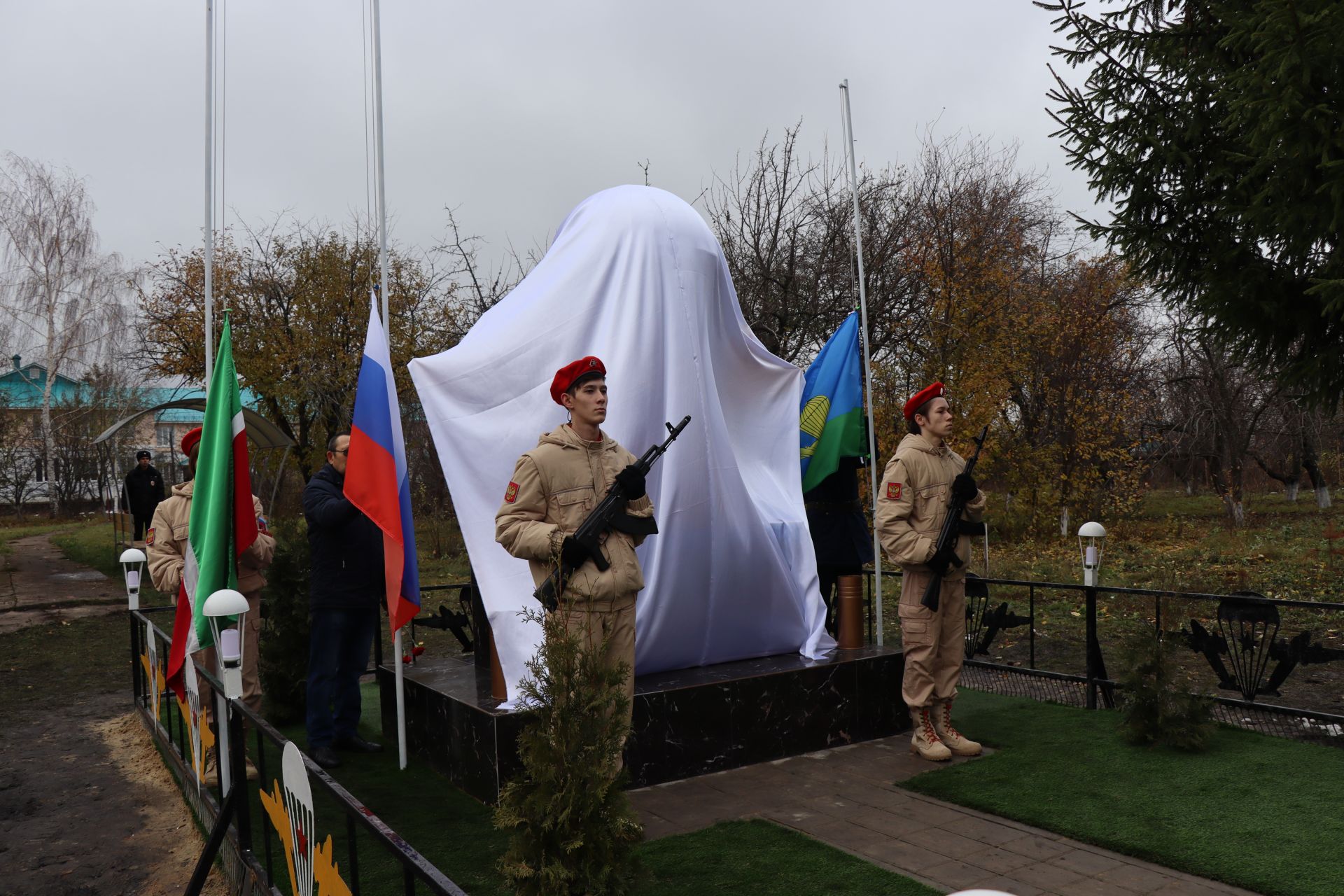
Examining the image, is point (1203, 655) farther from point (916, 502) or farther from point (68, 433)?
point (68, 433)

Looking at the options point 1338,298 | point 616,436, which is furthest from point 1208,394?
point 616,436

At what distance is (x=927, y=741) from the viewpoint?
18.4ft

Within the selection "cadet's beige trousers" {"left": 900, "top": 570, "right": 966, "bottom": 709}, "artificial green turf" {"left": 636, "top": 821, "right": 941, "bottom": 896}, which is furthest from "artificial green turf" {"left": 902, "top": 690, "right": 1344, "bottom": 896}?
"artificial green turf" {"left": 636, "top": 821, "right": 941, "bottom": 896}

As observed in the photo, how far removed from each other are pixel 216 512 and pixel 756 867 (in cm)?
295

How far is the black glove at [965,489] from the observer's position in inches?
216

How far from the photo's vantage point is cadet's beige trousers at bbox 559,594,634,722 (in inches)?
172

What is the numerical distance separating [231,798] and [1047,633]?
8.73 m

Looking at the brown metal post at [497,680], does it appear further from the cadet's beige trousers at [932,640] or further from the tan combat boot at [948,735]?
the tan combat boot at [948,735]

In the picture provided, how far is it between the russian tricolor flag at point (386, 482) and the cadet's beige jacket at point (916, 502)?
259 centimetres

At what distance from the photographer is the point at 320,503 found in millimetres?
5699

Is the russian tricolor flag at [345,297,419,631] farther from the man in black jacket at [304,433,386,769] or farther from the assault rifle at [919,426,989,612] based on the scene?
the assault rifle at [919,426,989,612]

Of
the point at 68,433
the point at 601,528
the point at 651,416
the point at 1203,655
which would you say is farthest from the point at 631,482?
the point at 68,433

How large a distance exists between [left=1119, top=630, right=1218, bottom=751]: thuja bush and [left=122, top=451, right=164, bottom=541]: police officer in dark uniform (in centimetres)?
1661

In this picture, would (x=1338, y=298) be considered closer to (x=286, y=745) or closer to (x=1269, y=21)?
(x=1269, y=21)
